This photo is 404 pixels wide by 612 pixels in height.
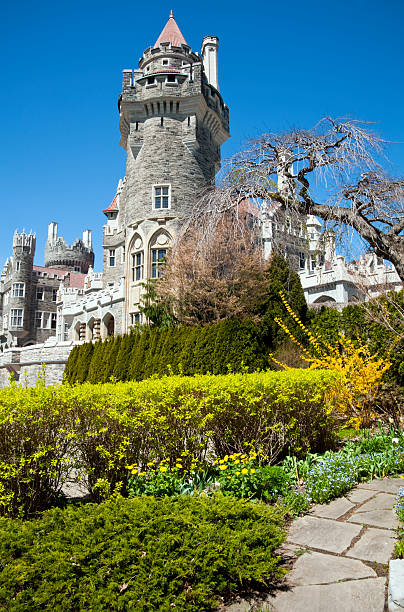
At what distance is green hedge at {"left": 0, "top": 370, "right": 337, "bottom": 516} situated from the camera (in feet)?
14.1

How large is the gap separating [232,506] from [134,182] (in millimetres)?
23776

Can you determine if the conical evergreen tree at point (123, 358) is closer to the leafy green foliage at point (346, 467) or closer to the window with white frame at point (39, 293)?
the leafy green foliage at point (346, 467)

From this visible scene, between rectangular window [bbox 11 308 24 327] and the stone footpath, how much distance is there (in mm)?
53492

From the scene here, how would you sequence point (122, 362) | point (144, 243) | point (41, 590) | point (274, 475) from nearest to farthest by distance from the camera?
point (41, 590)
point (274, 475)
point (122, 362)
point (144, 243)

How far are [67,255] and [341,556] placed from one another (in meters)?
66.3

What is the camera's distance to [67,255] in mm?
65938

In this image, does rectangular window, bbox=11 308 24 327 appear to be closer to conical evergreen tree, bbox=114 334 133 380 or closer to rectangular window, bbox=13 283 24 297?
rectangular window, bbox=13 283 24 297

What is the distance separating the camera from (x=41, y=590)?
8.57 ft

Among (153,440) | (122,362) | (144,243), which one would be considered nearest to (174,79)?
(144,243)

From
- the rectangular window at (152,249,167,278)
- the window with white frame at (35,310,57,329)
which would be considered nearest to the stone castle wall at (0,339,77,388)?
the rectangular window at (152,249,167,278)

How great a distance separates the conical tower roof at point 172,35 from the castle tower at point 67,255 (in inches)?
1574

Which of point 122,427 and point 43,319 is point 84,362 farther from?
point 43,319

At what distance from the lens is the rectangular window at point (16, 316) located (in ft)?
175

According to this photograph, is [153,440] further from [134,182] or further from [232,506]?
[134,182]
